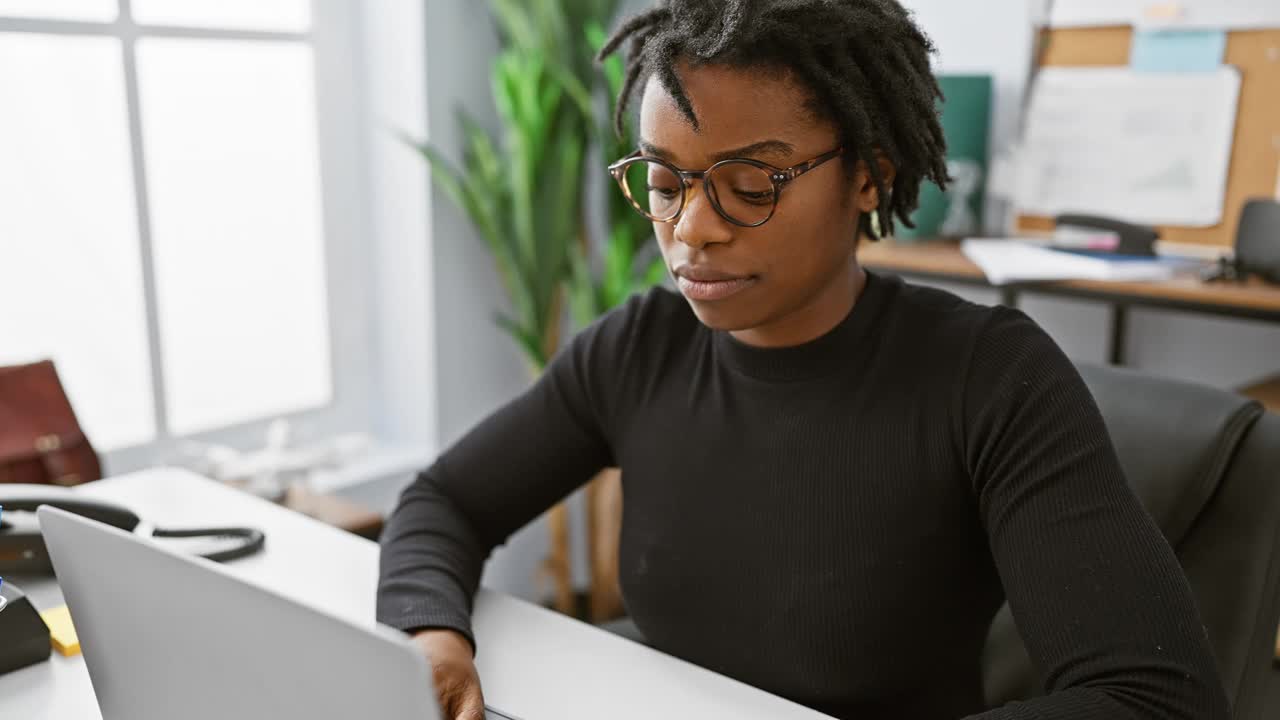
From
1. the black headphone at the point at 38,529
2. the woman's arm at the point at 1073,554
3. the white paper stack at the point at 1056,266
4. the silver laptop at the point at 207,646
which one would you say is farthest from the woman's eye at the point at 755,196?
the white paper stack at the point at 1056,266

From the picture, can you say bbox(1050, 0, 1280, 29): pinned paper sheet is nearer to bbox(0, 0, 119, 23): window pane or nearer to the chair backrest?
the chair backrest

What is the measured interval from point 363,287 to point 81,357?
0.66m

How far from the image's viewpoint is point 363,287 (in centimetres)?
263

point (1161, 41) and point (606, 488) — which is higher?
point (1161, 41)

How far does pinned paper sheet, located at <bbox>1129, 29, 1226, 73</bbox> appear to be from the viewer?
1.94m

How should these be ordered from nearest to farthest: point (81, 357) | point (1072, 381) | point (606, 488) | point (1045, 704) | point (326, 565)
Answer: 1. point (1045, 704)
2. point (1072, 381)
3. point (326, 565)
4. point (81, 357)
5. point (606, 488)

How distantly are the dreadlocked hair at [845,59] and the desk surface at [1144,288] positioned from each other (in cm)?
48

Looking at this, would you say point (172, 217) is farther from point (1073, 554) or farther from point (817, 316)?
point (1073, 554)

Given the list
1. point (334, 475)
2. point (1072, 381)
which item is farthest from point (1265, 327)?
point (334, 475)

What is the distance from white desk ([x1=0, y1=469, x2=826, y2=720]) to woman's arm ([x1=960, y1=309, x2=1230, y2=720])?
0.20 m

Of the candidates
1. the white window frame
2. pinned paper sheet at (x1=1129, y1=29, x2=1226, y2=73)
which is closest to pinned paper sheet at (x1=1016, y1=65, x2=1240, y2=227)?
pinned paper sheet at (x1=1129, y1=29, x2=1226, y2=73)

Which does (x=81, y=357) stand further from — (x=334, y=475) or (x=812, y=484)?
(x=812, y=484)

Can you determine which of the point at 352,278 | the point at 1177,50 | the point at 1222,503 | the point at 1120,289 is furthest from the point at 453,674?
the point at 352,278

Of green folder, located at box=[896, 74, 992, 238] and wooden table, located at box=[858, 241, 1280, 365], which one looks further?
green folder, located at box=[896, 74, 992, 238]
